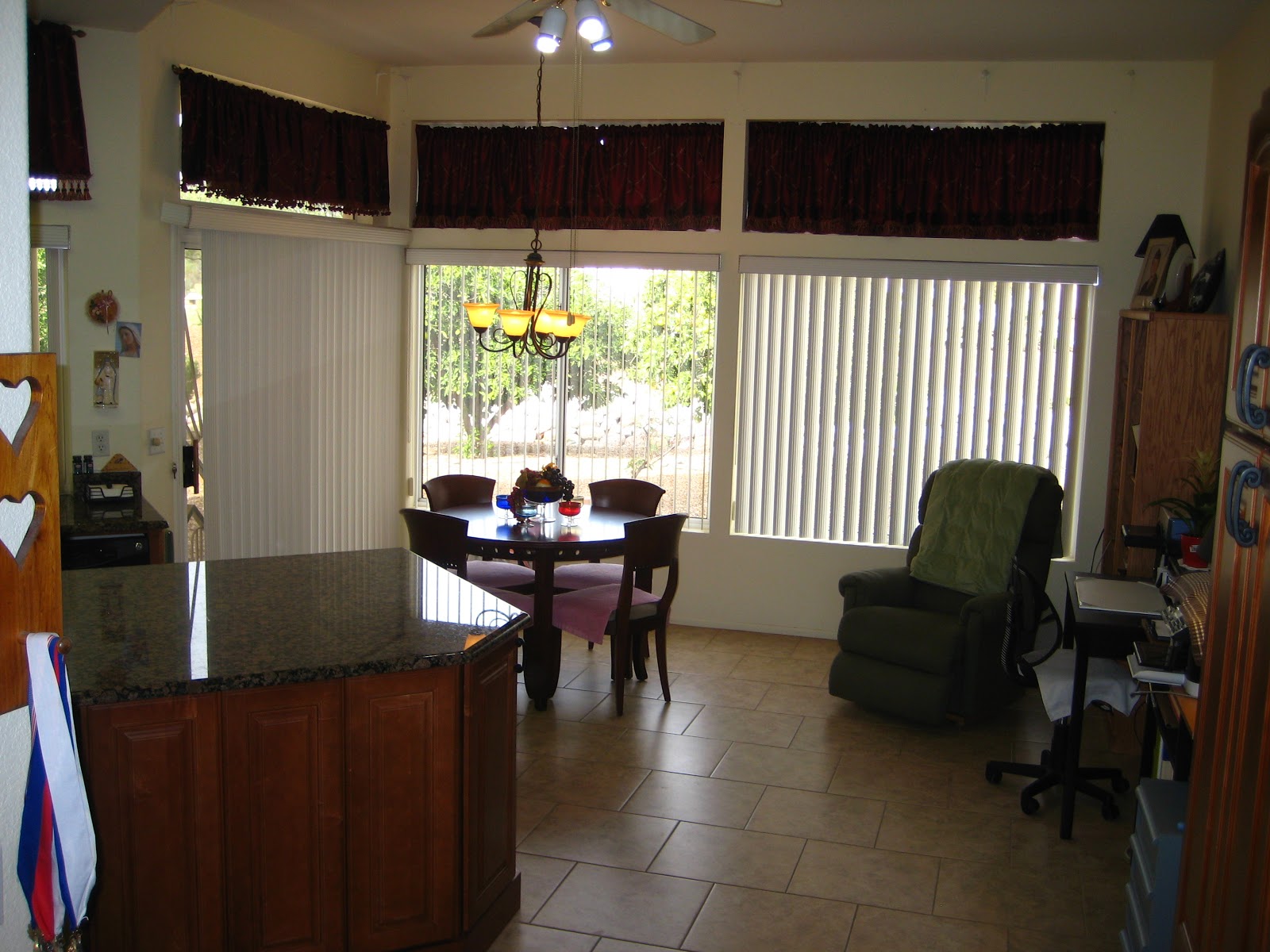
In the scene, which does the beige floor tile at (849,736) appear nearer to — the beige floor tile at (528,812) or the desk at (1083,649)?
the desk at (1083,649)

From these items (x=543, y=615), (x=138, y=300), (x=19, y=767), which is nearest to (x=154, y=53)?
(x=138, y=300)

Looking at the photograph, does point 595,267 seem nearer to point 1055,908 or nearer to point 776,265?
point 776,265

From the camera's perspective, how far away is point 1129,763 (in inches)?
177

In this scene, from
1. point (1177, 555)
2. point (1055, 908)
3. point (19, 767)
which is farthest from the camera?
point (1177, 555)

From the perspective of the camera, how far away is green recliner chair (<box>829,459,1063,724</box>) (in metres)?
4.68

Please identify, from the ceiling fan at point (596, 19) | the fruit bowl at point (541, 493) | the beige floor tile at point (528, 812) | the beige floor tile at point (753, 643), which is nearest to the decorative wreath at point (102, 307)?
the fruit bowl at point (541, 493)

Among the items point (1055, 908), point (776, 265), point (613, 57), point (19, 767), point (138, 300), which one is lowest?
point (1055, 908)

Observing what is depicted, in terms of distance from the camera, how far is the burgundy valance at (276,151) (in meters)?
4.96

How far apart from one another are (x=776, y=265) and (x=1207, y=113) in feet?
7.18

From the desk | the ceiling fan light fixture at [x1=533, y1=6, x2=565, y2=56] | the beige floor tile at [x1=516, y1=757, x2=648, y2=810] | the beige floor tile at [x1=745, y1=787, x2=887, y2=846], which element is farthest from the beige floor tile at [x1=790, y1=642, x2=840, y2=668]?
the ceiling fan light fixture at [x1=533, y1=6, x2=565, y2=56]

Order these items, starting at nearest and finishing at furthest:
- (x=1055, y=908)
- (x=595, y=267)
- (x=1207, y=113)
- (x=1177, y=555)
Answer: (x=1055, y=908)
(x=1177, y=555)
(x=1207, y=113)
(x=595, y=267)

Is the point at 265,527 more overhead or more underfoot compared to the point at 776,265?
more underfoot

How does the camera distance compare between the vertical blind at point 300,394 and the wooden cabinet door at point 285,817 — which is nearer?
the wooden cabinet door at point 285,817

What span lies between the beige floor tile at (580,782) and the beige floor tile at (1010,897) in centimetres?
116
